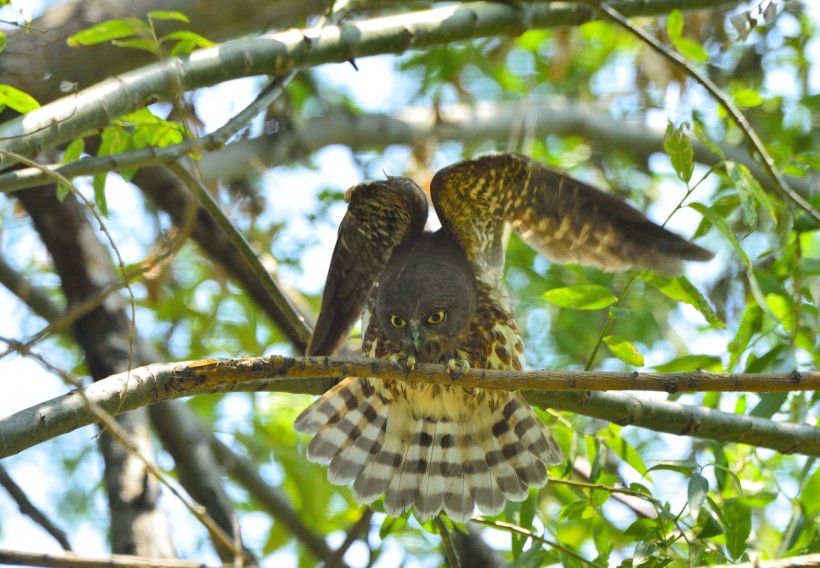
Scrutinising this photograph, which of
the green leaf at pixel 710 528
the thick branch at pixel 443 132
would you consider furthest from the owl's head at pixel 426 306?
the thick branch at pixel 443 132

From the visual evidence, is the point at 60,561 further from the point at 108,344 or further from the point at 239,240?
the point at 108,344

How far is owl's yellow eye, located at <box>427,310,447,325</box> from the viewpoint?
456 cm

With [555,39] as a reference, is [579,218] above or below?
below

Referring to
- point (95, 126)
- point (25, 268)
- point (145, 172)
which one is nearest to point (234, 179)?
point (145, 172)

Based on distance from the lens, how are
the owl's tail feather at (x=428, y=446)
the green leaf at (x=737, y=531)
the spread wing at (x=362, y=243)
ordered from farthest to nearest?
the spread wing at (x=362, y=243)
the owl's tail feather at (x=428, y=446)
the green leaf at (x=737, y=531)

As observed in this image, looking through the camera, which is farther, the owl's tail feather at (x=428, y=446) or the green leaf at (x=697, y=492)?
the owl's tail feather at (x=428, y=446)

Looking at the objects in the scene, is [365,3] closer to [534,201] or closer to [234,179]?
[534,201]

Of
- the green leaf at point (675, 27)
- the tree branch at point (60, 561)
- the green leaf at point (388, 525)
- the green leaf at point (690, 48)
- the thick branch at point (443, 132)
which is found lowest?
the tree branch at point (60, 561)

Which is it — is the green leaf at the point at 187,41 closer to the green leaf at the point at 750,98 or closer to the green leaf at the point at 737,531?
the green leaf at the point at 750,98

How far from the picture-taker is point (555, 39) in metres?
7.12

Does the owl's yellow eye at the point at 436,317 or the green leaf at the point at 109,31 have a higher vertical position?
the green leaf at the point at 109,31

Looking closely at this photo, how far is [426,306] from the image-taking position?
4535 millimetres

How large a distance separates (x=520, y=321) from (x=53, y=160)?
348 cm

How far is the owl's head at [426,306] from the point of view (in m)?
4.53
